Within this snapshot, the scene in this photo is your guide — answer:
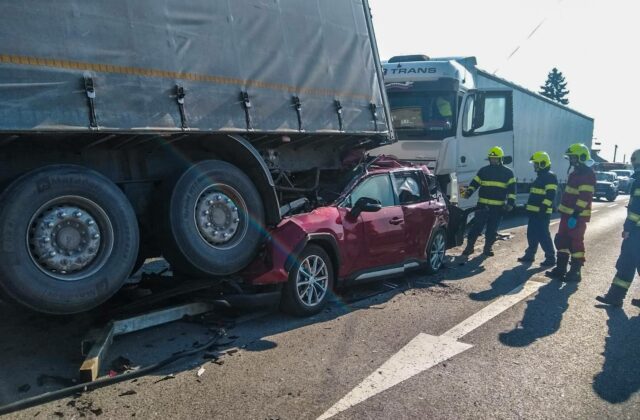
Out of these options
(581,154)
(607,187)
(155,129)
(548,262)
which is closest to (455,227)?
(548,262)

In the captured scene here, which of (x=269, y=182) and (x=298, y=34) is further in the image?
(x=298, y=34)

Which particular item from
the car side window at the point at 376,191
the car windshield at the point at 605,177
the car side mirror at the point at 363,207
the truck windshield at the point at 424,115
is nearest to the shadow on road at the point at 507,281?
the car side window at the point at 376,191

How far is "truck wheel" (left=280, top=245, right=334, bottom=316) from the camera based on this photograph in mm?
5293

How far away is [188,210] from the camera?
15.5ft

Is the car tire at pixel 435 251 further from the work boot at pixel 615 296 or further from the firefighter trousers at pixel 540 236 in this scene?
the work boot at pixel 615 296

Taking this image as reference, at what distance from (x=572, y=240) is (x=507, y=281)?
1.24 metres

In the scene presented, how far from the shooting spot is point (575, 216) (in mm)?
7824

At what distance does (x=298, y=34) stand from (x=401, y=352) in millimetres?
3522

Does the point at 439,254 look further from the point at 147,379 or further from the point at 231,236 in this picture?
the point at 147,379

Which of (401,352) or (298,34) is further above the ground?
(298,34)

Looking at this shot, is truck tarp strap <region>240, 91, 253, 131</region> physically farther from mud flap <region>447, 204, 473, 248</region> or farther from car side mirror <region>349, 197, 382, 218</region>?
mud flap <region>447, 204, 473, 248</region>

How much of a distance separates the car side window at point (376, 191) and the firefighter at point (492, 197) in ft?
11.0

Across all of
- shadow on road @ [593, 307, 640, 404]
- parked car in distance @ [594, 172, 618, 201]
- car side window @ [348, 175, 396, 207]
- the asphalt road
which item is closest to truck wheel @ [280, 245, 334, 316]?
the asphalt road

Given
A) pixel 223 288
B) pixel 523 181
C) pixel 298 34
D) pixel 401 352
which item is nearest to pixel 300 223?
pixel 223 288
